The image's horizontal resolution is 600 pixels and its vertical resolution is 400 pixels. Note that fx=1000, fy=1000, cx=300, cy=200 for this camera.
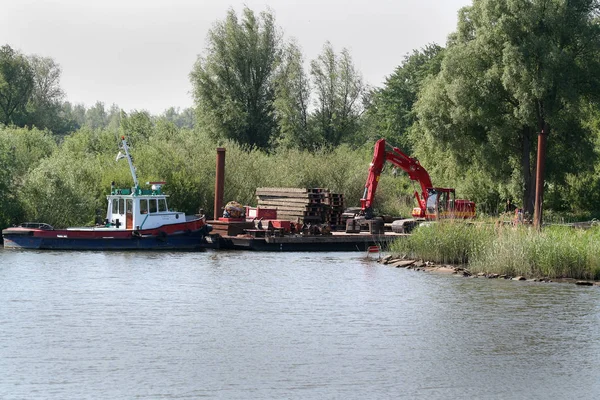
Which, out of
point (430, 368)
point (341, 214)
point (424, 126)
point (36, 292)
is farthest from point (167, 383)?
point (424, 126)

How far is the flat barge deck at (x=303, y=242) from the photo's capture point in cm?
4431

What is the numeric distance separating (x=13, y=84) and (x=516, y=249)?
228ft

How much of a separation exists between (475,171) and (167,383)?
1539 inches

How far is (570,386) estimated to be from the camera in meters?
18.0

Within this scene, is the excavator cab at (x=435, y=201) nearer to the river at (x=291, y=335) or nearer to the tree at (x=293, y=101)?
the river at (x=291, y=335)

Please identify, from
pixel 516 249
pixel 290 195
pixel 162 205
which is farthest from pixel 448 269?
pixel 290 195

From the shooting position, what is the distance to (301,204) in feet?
158

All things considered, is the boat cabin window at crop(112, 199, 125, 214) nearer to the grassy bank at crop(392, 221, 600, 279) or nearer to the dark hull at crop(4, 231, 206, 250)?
the dark hull at crop(4, 231, 206, 250)

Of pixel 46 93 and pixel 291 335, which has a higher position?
pixel 46 93

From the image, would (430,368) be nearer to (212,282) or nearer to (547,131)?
(212,282)

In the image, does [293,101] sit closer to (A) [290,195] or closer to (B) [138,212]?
(A) [290,195]

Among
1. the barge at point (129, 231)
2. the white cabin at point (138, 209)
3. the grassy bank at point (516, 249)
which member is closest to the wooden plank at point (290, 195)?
the barge at point (129, 231)

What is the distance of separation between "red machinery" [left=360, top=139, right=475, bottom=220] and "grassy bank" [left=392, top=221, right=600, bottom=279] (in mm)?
11424

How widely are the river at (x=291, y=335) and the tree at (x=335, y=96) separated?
38.3m
